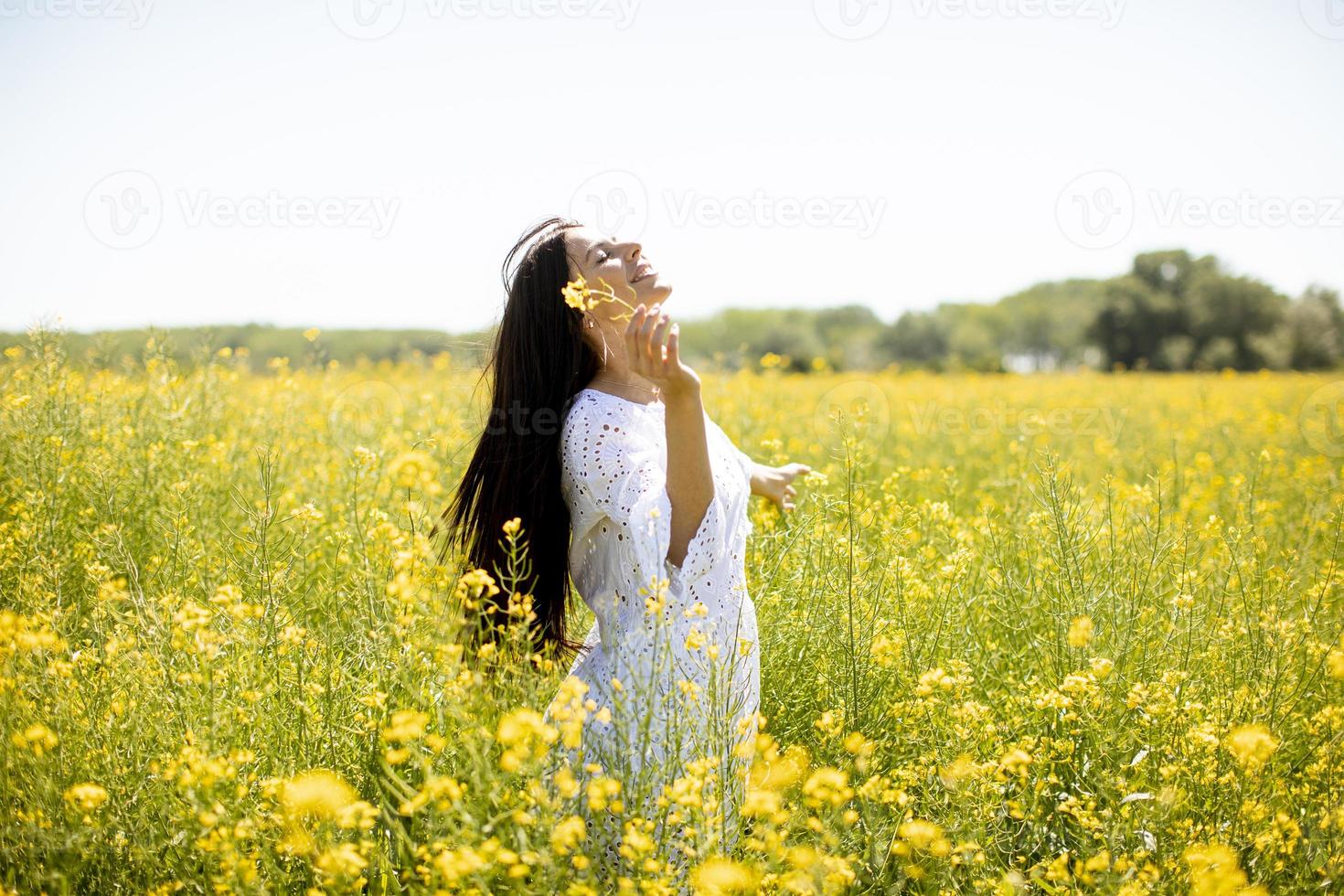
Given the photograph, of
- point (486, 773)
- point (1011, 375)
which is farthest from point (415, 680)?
point (1011, 375)

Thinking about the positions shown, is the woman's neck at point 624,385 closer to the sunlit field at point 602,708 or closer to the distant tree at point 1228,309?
the sunlit field at point 602,708

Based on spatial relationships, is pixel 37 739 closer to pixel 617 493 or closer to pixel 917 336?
pixel 617 493

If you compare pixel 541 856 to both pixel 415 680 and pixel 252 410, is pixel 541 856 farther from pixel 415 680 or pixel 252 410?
pixel 252 410

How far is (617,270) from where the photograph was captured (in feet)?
6.90

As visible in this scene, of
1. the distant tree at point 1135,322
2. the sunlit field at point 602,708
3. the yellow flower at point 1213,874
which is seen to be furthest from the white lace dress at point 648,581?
the distant tree at point 1135,322

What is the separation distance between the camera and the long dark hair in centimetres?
205

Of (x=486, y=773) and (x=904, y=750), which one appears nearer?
(x=486, y=773)

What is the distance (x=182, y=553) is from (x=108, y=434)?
4.65 feet

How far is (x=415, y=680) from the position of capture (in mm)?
1710

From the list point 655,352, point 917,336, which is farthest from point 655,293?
point 917,336

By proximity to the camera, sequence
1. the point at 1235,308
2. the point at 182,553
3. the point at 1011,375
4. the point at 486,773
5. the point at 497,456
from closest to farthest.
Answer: the point at 486,773
the point at 497,456
the point at 182,553
the point at 1011,375
the point at 1235,308

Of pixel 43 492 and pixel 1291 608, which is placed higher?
pixel 43 492

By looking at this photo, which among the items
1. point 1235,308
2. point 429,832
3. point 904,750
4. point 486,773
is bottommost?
point 904,750

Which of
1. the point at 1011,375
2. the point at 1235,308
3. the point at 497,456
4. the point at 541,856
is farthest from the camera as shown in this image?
the point at 1235,308
